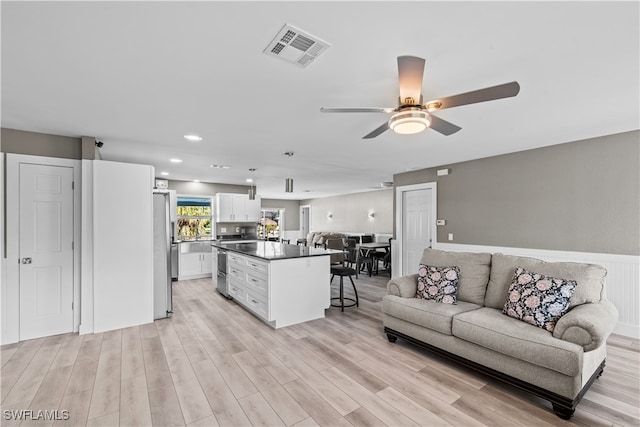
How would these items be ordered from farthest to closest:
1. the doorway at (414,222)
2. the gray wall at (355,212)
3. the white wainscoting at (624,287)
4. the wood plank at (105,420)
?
1. the gray wall at (355,212)
2. the doorway at (414,222)
3. the white wainscoting at (624,287)
4. the wood plank at (105,420)

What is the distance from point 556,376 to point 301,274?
2.70 m

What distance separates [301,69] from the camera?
2.05 metres

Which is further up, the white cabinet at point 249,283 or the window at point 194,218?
the window at point 194,218

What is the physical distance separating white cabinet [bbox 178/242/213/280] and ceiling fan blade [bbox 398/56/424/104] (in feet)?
20.4

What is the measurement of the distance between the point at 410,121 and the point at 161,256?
12.6ft

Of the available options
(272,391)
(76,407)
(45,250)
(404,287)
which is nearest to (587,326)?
(404,287)

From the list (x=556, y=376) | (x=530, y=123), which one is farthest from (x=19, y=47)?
(x=530, y=123)

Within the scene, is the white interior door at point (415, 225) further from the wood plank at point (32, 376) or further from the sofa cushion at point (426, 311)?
the wood plank at point (32, 376)

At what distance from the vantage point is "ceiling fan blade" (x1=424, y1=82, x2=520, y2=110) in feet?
5.52

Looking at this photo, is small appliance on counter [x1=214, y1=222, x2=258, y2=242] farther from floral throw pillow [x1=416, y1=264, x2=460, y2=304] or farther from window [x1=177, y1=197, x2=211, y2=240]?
floral throw pillow [x1=416, y1=264, x2=460, y2=304]

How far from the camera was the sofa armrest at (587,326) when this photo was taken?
2.02 metres

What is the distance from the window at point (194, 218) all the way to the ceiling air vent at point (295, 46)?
253 inches

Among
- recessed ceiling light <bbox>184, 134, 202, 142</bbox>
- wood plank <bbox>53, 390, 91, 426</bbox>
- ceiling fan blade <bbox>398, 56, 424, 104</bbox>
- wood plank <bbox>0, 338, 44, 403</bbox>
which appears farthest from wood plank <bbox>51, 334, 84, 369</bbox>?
ceiling fan blade <bbox>398, 56, 424, 104</bbox>

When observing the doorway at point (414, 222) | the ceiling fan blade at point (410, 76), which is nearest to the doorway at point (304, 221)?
the doorway at point (414, 222)
